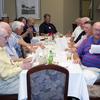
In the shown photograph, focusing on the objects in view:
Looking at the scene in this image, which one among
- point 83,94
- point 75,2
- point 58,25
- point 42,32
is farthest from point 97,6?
point 83,94

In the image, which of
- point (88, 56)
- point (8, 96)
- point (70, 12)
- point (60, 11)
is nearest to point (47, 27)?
point (60, 11)

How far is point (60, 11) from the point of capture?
891 centimetres

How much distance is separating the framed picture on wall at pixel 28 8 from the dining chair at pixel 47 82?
6.61m

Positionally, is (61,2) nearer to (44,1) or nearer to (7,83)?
(44,1)

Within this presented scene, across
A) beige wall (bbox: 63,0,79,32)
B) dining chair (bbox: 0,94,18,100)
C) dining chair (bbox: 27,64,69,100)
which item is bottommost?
dining chair (bbox: 0,94,18,100)

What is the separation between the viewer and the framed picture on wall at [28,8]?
29.8 ft

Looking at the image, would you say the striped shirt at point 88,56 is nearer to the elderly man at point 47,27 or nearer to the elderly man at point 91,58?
the elderly man at point 91,58

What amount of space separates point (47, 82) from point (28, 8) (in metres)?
6.78

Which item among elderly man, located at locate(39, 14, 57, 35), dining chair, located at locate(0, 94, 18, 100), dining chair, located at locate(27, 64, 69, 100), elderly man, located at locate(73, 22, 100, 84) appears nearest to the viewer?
dining chair, located at locate(27, 64, 69, 100)

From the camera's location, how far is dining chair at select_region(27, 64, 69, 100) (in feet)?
8.41

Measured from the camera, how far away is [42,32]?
326 inches

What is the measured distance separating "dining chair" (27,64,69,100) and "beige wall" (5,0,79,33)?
6386mm

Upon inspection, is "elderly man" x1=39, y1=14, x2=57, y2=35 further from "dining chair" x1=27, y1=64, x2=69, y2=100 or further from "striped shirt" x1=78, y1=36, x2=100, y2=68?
"dining chair" x1=27, y1=64, x2=69, y2=100

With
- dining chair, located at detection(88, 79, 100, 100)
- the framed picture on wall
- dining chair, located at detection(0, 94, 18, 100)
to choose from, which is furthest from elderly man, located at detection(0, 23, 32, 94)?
the framed picture on wall
